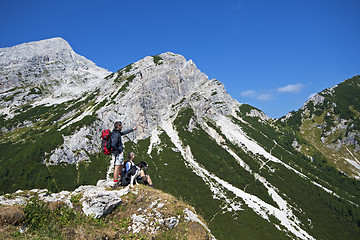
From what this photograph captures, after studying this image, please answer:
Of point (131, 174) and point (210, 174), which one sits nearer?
point (131, 174)

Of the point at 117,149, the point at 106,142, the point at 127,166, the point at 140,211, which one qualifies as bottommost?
the point at 140,211

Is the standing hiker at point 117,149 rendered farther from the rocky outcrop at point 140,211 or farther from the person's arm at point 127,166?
the rocky outcrop at point 140,211

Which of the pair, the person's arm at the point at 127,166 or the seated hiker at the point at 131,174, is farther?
the person's arm at the point at 127,166

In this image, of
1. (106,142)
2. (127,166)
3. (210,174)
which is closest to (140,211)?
(127,166)

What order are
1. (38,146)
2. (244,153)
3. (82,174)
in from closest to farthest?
(82,174)
(38,146)
(244,153)

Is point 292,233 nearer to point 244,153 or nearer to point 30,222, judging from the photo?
point 244,153

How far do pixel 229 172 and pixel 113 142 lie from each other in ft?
505

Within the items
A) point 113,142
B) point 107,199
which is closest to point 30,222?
point 107,199

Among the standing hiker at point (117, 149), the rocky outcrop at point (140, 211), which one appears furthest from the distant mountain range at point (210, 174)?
the rocky outcrop at point (140, 211)

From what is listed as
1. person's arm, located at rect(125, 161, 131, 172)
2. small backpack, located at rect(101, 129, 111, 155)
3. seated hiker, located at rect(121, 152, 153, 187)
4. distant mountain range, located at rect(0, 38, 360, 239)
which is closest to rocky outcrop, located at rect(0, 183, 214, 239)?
seated hiker, located at rect(121, 152, 153, 187)

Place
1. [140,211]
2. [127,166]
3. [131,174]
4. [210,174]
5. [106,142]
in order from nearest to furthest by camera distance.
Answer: [140,211]
[106,142]
[131,174]
[127,166]
[210,174]

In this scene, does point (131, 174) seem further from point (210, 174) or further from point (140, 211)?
point (210, 174)

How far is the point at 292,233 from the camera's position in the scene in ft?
368

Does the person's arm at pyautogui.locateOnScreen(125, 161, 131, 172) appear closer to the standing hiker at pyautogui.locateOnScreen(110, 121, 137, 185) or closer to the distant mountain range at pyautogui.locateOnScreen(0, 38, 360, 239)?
the standing hiker at pyautogui.locateOnScreen(110, 121, 137, 185)
